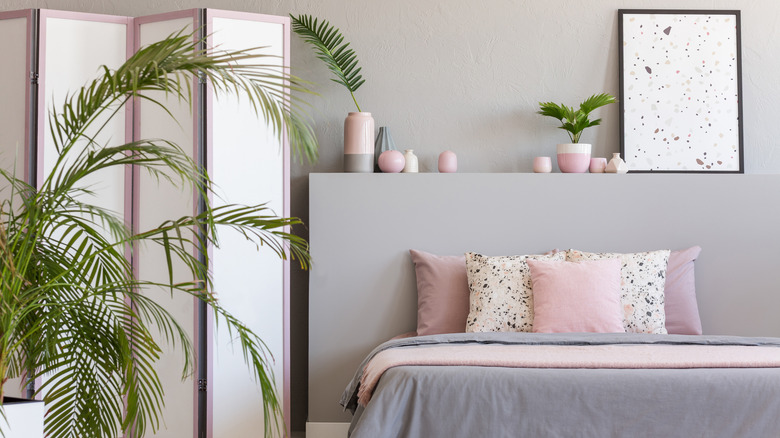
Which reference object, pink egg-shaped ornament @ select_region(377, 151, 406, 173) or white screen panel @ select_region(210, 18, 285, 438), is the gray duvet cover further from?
pink egg-shaped ornament @ select_region(377, 151, 406, 173)

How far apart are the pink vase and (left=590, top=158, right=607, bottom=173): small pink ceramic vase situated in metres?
1.16

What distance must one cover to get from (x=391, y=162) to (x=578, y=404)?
1.79 metres

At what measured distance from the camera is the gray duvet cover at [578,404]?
2.56 m

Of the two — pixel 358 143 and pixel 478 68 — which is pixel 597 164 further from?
pixel 358 143

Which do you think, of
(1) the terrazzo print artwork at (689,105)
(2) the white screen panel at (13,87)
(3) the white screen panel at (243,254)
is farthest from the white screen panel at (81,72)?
(1) the terrazzo print artwork at (689,105)

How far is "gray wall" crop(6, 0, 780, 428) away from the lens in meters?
4.28

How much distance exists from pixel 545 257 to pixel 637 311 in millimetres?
502

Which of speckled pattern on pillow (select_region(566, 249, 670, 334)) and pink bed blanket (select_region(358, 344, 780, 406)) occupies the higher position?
speckled pattern on pillow (select_region(566, 249, 670, 334))

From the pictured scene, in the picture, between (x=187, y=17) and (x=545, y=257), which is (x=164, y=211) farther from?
(x=545, y=257)

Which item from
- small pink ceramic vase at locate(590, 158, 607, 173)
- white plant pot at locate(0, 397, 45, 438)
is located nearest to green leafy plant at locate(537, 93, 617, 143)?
small pink ceramic vase at locate(590, 158, 607, 173)

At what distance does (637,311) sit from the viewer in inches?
145

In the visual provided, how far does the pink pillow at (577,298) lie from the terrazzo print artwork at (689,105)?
88cm

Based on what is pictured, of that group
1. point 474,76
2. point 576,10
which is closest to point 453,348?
point 474,76

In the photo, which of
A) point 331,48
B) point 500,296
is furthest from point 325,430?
point 331,48
